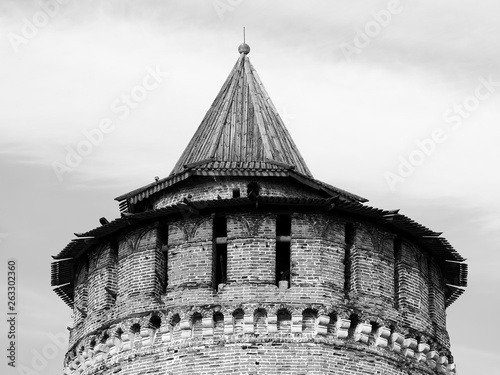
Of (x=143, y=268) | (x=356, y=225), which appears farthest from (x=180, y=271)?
(x=356, y=225)

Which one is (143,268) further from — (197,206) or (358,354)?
(358,354)

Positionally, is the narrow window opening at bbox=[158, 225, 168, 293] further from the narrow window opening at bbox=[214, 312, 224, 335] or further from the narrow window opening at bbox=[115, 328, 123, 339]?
the narrow window opening at bbox=[214, 312, 224, 335]

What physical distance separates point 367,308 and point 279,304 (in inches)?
68.6

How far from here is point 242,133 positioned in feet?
117

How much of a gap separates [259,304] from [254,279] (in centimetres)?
50

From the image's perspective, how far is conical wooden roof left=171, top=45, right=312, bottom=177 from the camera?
3497cm

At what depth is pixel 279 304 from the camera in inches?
1262

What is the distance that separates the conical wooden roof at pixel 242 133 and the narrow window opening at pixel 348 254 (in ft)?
5.53

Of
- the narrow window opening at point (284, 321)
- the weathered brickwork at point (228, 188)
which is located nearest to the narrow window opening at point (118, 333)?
the weathered brickwork at point (228, 188)

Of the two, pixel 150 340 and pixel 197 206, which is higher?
pixel 197 206

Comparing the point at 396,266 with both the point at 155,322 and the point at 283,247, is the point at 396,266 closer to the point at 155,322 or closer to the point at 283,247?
the point at 283,247

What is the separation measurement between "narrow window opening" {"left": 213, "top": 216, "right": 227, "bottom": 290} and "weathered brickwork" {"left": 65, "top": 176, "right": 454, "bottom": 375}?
0.12 m

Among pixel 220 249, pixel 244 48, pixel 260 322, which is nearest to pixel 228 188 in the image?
pixel 220 249

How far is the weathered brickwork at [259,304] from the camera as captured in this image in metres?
31.9
